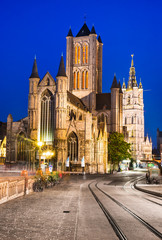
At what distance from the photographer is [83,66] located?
7706 cm

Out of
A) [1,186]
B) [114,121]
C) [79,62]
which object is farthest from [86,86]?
[1,186]

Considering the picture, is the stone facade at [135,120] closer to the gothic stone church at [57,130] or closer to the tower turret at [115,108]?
the tower turret at [115,108]

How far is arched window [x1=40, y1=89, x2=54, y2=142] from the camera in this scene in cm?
5522

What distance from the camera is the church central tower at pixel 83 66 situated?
75.8 metres

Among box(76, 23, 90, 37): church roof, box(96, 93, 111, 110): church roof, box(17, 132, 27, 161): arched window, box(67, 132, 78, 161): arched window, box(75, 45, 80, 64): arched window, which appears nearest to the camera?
box(67, 132, 78, 161): arched window

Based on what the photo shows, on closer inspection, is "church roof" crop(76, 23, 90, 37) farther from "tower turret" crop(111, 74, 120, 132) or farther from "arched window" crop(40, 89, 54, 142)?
"arched window" crop(40, 89, 54, 142)

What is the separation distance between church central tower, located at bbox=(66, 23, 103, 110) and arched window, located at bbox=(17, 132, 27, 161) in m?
24.1

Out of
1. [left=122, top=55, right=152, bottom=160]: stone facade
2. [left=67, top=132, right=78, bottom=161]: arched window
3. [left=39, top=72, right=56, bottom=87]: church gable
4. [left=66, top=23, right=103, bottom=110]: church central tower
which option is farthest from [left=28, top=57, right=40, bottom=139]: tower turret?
[left=122, top=55, right=152, bottom=160]: stone facade

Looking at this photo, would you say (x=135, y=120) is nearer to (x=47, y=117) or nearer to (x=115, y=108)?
(x=115, y=108)

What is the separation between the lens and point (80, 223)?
345 inches

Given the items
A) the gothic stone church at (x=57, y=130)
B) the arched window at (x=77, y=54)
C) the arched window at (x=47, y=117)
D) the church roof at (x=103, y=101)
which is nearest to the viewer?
the gothic stone church at (x=57, y=130)

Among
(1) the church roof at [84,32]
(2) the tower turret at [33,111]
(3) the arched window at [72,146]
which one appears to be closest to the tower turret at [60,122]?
(3) the arched window at [72,146]

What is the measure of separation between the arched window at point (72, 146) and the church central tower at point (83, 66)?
23.7 m

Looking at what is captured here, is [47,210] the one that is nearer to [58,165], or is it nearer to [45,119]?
[58,165]
